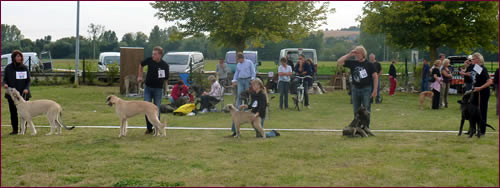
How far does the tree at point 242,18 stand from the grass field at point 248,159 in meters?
14.0

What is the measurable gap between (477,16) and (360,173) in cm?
1881

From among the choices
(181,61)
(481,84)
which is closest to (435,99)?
(481,84)

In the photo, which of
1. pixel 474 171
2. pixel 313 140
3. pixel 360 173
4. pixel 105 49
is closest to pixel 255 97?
pixel 313 140

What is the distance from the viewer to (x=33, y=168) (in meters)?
6.23

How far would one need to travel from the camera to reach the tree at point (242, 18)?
961 inches

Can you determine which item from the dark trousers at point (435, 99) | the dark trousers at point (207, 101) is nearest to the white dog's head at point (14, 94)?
the dark trousers at point (207, 101)

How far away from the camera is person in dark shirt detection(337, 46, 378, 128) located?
340 inches

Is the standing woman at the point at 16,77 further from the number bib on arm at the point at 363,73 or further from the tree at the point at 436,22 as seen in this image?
the tree at the point at 436,22

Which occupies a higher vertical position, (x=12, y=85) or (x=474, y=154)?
(x=12, y=85)

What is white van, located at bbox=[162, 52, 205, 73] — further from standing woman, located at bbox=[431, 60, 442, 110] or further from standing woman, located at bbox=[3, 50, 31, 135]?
standing woman, located at bbox=[3, 50, 31, 135]

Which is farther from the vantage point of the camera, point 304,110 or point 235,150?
point 304,110

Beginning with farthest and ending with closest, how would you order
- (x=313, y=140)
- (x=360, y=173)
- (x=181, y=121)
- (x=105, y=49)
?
(x=105, y=49) → (x=181, y=121) → (x=313, y=140) → (x=360, y=173)

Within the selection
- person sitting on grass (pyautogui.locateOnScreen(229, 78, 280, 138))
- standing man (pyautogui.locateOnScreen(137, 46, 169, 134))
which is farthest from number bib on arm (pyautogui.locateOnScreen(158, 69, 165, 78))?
person sitting on grass (pyautogui.locateOnScreen(229, 78, 280, 138))

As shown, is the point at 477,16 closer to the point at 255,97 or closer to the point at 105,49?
the point at 255,97
